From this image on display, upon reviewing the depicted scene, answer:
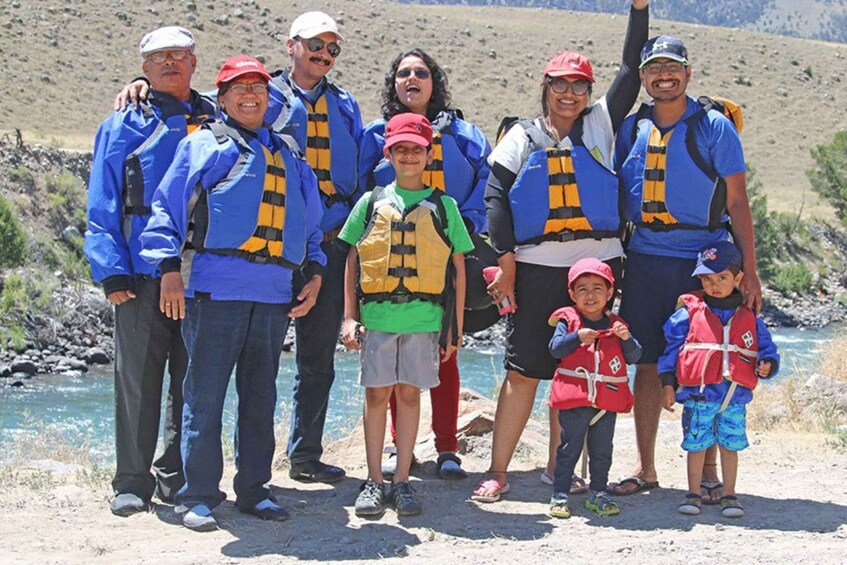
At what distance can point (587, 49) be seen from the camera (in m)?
56.9

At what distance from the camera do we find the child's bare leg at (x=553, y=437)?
21.2 feet

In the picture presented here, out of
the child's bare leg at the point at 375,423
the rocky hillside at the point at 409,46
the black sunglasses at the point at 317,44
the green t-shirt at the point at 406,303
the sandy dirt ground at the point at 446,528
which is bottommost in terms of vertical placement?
the sandy dirt ground at the point at 446,528

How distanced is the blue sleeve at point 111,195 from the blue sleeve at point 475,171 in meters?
1.83

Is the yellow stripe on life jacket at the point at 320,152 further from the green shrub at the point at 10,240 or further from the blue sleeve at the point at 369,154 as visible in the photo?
the green shrub at the point at 10,240

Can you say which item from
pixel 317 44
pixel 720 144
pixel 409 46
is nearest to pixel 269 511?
pixel 317 44

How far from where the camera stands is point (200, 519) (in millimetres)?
5660

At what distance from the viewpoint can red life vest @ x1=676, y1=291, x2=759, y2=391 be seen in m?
5.90

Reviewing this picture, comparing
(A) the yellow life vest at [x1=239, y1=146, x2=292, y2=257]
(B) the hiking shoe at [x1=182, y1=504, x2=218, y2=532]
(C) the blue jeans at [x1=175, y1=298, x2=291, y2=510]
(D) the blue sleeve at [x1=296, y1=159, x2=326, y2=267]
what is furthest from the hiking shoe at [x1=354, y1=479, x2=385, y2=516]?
(A) the yellow life vest at [x1=239, y1=146, x2=292, y2=257]

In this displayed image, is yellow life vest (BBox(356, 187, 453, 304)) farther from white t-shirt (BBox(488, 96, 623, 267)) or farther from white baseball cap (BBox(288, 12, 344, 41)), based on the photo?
white baseball cap (BBox(288, 12, 344, 41))

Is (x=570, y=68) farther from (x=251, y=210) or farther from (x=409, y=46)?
(x=409, y=46)

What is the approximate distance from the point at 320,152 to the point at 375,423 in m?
1.63

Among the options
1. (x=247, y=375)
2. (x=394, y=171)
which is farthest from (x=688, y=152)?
(x=247, y=375)

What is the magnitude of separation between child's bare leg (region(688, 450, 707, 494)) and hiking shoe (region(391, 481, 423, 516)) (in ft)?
4.77

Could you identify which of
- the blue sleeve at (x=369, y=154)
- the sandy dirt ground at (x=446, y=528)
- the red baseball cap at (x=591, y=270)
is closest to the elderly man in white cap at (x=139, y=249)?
the sandy dirt ground at (x=446, y=528)
